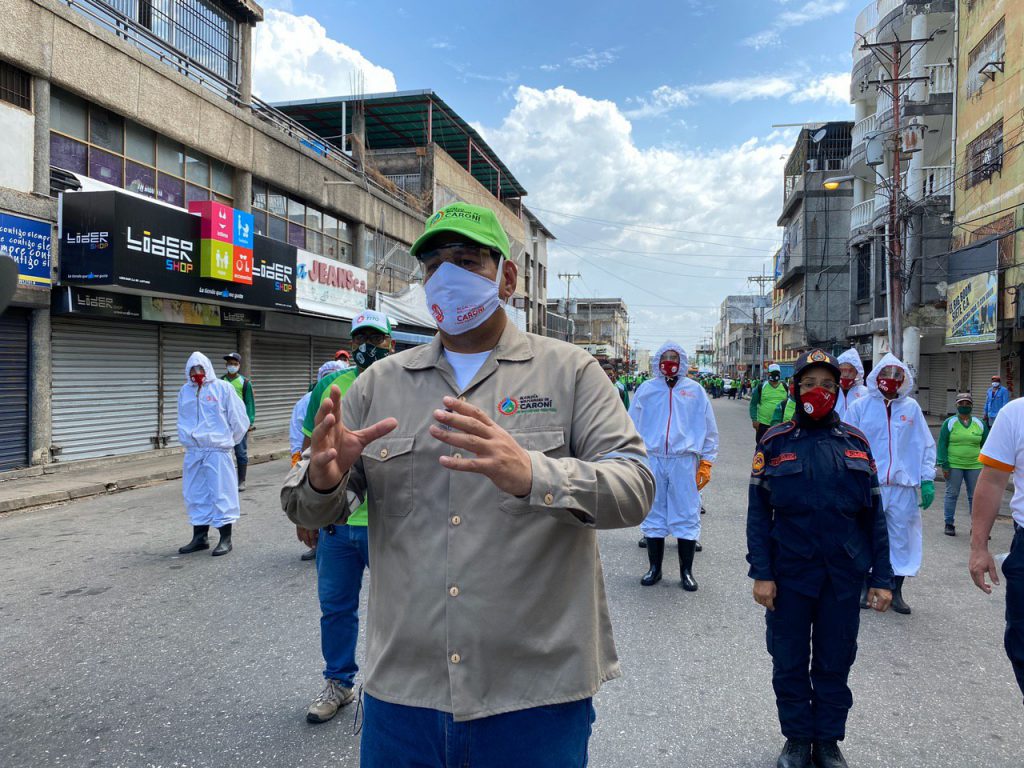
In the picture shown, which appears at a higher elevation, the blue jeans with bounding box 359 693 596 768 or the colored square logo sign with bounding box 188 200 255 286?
the colored square logo sign with bounding box 188 200 255 286

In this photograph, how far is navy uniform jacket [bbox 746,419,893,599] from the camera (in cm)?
317

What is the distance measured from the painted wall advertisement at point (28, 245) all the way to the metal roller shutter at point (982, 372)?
74.4ft

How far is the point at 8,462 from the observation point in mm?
10977

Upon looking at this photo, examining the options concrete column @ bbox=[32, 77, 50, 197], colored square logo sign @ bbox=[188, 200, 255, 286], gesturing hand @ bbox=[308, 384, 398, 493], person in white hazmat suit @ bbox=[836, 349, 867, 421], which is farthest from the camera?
colored square logo sign @ bbox=[188, 200, 255, 286]

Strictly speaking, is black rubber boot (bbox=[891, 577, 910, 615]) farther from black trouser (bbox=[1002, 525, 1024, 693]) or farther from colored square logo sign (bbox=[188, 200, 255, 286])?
colored square logo sign (bbox=[188, 200, 255, 286])

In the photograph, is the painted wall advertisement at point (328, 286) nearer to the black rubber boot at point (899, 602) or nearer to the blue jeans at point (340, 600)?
the blue jeans at point (340, 600)

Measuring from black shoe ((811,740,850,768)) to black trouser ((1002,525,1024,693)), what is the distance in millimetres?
787

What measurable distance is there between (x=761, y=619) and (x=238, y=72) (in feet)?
57.4

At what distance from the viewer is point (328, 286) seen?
19.4m

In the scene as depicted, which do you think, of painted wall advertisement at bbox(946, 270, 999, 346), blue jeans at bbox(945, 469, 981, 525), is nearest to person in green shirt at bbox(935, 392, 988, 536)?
blue jeans at bbox(945, 469, 981, 525)

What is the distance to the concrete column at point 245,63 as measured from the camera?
17.0m

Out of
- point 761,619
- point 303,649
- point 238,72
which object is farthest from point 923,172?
point 303,649

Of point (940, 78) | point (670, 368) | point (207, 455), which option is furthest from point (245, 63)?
point (940, 78)

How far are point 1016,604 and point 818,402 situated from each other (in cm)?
111
